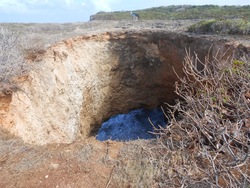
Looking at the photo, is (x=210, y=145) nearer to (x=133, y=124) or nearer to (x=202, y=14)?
(x=133, y=124)

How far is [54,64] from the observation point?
8773 mm

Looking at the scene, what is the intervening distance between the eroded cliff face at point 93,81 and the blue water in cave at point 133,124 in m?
1.07

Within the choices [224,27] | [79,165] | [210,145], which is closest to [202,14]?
[224,27]

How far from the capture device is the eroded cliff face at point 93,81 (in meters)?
6.74

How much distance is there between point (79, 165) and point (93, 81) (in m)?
7.21

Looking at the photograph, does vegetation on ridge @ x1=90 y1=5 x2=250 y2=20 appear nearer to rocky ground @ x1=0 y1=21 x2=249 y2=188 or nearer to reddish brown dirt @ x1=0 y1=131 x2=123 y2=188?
rocky ground @ x1=0 y1=21 x2=249 y2=188

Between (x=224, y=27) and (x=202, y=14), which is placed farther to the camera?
(x=202, y=14)

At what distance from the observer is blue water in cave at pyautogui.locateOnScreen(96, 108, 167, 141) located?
43.4 feet

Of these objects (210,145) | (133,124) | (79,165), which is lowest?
(133,124)

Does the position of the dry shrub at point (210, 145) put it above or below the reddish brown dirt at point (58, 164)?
above

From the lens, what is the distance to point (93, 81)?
11.2m

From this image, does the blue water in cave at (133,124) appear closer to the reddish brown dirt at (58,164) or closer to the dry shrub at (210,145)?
the reddish brown dirt at (58,164)

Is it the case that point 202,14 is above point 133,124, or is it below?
above

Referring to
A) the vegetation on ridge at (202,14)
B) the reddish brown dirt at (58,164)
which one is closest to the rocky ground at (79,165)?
the reddish brown dirt at (58,164)
